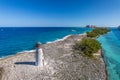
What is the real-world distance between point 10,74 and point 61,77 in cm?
448

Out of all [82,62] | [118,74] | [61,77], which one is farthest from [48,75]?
[118,74]

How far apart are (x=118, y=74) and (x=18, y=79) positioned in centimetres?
922

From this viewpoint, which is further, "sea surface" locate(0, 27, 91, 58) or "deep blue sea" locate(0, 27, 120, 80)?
"sea surface" locate(0, 27, 91, 58)

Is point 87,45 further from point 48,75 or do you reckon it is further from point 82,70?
point 48,75

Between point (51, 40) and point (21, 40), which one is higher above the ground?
point (51, 40)

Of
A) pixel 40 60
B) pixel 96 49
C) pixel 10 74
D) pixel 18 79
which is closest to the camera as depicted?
pixel 18 79

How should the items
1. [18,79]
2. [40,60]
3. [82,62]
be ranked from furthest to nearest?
[82,62], [40,60], [18,79]

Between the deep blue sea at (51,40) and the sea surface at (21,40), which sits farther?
the sea surface at (21,40)

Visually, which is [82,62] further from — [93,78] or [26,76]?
[26,76]

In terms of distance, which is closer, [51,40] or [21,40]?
[51,40]

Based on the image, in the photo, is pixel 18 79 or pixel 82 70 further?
pixel 82 70

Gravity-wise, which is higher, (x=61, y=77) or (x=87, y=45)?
(x=87, y=45)

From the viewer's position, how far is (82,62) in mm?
13492

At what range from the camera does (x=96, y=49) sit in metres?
17.8
